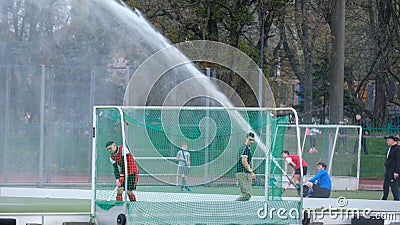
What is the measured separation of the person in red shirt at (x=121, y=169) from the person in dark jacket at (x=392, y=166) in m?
7.79

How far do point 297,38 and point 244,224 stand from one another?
81.9 feet

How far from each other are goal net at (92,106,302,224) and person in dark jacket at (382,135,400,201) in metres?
4.31

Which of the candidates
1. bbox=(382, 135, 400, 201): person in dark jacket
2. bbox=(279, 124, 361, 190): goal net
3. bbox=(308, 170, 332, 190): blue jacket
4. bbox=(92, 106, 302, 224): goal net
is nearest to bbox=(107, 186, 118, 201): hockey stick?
bbox=(92, 106, 302, 224): goal net

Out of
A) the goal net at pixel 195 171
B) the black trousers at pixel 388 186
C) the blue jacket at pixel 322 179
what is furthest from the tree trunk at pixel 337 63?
the goal net at pixel 195 171

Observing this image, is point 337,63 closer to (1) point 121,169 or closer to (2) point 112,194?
(2) point 112,194

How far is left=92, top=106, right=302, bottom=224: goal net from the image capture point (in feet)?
48.1

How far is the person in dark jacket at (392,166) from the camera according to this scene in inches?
801

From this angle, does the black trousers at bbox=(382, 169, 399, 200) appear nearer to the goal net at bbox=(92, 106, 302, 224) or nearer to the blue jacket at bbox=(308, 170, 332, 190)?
the blue jacket at bbox=(308, 170, 332, 190)

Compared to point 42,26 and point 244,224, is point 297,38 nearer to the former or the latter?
point 42,26

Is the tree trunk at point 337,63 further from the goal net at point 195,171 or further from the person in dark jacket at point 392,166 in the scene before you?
the goal net at point 195,171

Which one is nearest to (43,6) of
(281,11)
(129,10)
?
(129,10)

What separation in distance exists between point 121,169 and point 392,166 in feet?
27.4

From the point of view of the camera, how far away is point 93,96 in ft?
76.9

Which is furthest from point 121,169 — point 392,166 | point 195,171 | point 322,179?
point 392,166
